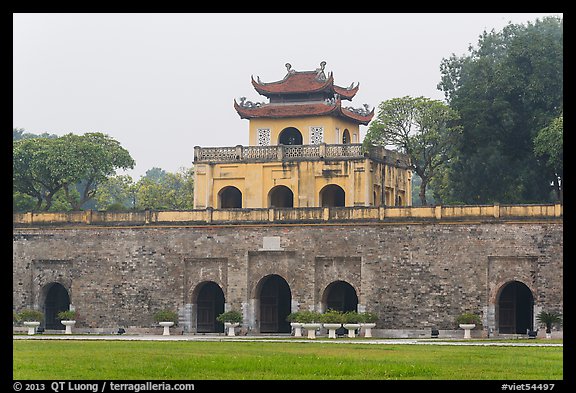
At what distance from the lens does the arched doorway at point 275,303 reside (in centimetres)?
5434

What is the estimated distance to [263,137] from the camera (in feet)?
202

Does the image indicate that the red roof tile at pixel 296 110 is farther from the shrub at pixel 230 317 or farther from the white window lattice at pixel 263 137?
the shrub at pixel 230 317

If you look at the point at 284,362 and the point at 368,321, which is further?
the point at 368,321

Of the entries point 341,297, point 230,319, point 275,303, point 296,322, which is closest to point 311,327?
point 296,322

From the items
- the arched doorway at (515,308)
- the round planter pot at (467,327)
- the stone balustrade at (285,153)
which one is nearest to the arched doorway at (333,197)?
the stone balustrade at (285,153)

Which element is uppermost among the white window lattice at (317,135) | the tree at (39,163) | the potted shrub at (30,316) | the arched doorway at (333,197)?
the white window lattice at (317,135)

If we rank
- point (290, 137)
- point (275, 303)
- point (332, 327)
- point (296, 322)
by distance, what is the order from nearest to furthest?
point (332, 327), point (296, 322), point (275, 303), point (290, 137)

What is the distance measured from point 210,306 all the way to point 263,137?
10.3 meters

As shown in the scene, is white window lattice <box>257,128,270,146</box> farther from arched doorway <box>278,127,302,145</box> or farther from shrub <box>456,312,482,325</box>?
shrub <box>456,312,482,325</box>

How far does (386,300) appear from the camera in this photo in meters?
51.5

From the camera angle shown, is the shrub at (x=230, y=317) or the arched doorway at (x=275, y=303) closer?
the shrub at (x=230, y=317)

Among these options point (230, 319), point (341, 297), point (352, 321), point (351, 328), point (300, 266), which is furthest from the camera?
point (341, 297)

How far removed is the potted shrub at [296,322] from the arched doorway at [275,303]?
2375 millimetres

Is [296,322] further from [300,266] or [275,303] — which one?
[275,303]
